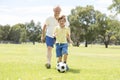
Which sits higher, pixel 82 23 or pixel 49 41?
pixel 82 23

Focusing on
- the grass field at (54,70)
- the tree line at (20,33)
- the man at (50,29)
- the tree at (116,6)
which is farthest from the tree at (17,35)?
the man at (50,29)

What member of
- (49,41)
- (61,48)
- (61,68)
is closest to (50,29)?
(49,41)

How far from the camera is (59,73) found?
11781 mm

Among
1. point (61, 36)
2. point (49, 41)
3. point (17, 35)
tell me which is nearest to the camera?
point (61, 36)

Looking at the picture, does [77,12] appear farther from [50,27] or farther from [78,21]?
[50,27]

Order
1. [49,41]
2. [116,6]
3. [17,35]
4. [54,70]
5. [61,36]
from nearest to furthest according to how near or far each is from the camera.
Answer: [54,70], [61,36], [49,41], [116,6], [17,35]

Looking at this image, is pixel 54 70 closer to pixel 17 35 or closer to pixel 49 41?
pixel 49 41

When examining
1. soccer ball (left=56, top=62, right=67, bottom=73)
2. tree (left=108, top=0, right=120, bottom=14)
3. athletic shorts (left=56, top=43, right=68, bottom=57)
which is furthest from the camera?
tree (left=108, top=0, right=120, bottom=14)

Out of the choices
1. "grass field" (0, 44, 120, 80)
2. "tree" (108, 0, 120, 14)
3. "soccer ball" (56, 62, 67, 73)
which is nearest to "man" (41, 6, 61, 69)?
"grass field" (0, 44, 120, 80)

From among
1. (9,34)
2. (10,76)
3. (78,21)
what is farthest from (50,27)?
(9,34)

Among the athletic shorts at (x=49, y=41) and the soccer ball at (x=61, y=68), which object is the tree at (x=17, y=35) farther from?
the soccer ball at (x=61, y=68)

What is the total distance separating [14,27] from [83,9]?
5720cm

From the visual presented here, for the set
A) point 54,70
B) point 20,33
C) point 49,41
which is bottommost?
point 54,70

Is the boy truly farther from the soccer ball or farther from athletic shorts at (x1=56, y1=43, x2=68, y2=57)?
the soccer ball
